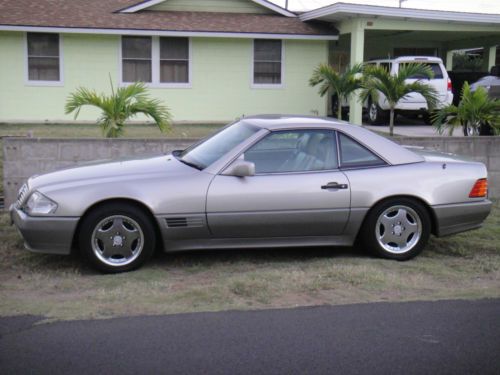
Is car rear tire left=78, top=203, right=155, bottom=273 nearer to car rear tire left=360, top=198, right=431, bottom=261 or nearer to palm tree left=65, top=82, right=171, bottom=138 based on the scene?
car rear tire left=360, top=198, right=431, bottom=261

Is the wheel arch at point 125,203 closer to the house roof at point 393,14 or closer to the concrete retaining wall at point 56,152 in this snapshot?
the concrete retaining wall at point 56,152

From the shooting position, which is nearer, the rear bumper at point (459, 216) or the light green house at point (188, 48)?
the rear bumper at point (459, 216)

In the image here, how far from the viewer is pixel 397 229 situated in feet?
23.2

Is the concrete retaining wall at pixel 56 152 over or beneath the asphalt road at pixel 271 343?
over

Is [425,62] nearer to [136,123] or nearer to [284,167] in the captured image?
[136,123]

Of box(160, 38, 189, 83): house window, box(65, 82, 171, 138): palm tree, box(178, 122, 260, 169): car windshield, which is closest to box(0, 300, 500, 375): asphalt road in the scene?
box(178, 122, 260, 169): car windshield

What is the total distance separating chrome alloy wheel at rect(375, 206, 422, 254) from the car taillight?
0.70 metres

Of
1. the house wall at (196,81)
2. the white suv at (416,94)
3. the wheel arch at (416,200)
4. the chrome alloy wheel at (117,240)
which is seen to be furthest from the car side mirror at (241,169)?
the house wall at (196,81)

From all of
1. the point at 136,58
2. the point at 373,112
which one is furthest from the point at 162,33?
the point at 373,112

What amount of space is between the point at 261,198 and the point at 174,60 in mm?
14994


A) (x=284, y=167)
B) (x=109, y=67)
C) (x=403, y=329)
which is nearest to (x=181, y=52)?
(x=109, y=67)

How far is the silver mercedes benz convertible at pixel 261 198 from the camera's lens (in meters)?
6.42

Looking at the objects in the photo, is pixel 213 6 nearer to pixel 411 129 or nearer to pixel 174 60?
pixel 174 60

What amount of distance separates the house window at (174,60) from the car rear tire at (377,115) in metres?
5.56
